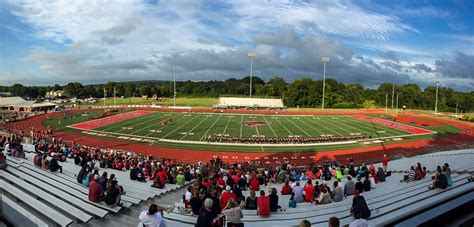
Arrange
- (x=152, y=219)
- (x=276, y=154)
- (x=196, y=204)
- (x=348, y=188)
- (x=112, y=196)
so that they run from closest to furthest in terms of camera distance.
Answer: (x=152, y=219), (x=196, y=204), (x=112, y=196), (x=348, y=188), (x=276, y=154)

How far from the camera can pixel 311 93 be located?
327 ft

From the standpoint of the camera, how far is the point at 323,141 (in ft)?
118

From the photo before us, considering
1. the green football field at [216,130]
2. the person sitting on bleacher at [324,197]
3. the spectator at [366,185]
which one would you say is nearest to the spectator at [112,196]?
the person sitting on bleacher at [324,197]

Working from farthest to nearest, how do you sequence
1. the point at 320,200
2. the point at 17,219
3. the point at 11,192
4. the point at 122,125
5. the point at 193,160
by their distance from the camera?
the point at 122,125 → the point at 193,160 → the point at 320,200 → the point at 11,192 → the point at 17,219

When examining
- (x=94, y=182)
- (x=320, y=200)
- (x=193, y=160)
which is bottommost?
(x=193, y=160)

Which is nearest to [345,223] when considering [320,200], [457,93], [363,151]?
[320,200]

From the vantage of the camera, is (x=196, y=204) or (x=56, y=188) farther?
(x=56, y=188)

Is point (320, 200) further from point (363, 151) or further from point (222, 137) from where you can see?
point (222, 137)

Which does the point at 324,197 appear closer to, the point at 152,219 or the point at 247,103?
the point at 152,219

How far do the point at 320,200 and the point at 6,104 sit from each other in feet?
283

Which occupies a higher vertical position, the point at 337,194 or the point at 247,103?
the point at 247,103

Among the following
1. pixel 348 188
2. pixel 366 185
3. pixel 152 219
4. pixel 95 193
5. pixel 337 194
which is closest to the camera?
pixel 152 219

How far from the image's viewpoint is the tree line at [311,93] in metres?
100

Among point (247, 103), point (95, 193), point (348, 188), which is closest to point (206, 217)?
point (95, 193)
